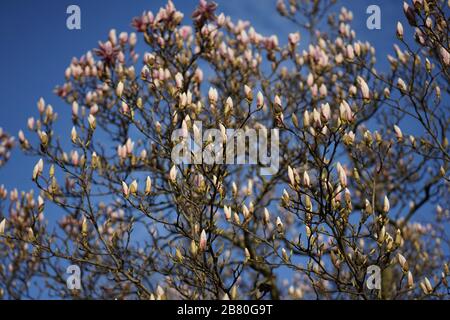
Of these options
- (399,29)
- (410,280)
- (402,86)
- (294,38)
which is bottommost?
(410,280)

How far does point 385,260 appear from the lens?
434cm

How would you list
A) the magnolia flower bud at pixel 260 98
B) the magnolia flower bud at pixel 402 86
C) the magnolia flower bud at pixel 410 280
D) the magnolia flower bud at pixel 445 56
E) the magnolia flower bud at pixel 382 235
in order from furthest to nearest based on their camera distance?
the magnolia flower bud at pixel 402 86, the magnolia flower bud at pixel 445 56, the magnolia flower bud at pixel 260 98, the magnolia flower bud at pixel 410 280, the magnolia flower bud at pixel 382 235

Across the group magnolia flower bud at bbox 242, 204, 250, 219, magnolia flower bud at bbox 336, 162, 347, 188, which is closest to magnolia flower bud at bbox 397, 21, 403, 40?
magnolia flower bud at bbox 336, 162, 347, 188

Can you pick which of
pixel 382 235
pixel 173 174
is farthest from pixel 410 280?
pixel 173 174

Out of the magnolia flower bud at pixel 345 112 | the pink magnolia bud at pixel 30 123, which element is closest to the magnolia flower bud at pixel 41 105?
the pink magnolia bud at pixel 30 123

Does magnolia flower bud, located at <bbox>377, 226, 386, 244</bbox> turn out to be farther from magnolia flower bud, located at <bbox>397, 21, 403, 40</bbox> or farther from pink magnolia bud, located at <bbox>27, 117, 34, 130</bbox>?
pink magnolia bud, located at <bbox>27, 117, 34, 130</bbox>

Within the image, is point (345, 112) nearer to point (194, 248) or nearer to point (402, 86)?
point (402, 86)

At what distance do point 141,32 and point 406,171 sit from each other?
5187 mm

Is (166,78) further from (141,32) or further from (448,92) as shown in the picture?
(448,92)

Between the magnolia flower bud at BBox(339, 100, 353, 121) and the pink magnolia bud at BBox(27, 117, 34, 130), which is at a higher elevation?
the pink magnolia bud at BBox(27, 117, 34, 130)

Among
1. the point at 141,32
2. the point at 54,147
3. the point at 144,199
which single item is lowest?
the point at 144,199

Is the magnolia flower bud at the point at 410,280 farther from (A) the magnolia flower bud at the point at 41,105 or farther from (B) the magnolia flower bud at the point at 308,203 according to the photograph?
(A) the magnolia flower bud at the point at 41,105

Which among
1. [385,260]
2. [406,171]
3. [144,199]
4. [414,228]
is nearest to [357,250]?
[385,260]

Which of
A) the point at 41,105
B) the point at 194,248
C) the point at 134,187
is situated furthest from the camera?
the point at 41,105
